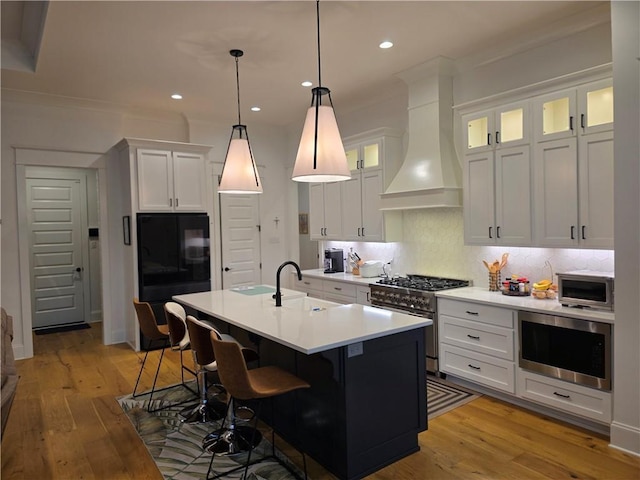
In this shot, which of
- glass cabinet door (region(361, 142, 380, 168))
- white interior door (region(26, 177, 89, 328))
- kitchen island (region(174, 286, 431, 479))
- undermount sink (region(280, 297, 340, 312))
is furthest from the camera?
white interior door (region(26, 177, 89, 328))

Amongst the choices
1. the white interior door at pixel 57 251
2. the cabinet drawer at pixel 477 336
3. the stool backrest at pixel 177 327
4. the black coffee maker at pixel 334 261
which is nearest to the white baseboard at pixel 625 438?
the cabinet drawer at pixel 477 336

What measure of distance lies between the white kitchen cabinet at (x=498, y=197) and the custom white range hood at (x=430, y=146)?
0.70ft

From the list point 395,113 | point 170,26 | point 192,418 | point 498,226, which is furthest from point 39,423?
point 395,113

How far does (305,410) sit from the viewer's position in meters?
2.82

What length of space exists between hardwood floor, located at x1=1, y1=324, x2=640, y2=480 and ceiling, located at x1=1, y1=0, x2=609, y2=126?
3.06 m

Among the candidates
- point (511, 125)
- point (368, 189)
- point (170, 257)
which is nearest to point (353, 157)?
point (368, 189)

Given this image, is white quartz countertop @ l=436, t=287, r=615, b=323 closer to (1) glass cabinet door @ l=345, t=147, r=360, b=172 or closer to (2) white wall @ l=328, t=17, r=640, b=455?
(2) white wall @ l=328, t=17, r=640, b=455

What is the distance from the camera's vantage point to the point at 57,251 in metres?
6.71

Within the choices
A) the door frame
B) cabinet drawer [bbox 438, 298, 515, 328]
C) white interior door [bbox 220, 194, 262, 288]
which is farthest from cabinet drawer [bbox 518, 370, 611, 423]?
the door frame

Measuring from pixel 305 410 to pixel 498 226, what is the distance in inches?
90.5

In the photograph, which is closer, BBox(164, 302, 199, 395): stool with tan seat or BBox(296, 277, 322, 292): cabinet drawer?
BBox(164, 302, 199, 395): stool with tan seat

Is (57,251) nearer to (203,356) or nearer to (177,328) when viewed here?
(177,328)

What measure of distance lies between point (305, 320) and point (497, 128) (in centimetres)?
242

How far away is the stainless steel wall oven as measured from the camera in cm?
292
